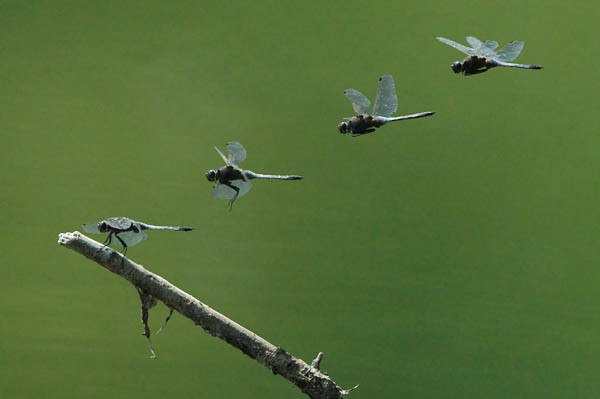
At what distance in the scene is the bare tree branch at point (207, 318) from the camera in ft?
3.66

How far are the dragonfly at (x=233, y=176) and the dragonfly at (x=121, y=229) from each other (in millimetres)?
104

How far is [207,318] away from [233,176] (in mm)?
290

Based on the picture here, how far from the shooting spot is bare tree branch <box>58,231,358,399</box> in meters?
1.11

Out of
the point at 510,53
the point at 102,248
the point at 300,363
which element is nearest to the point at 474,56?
the point at 510,53

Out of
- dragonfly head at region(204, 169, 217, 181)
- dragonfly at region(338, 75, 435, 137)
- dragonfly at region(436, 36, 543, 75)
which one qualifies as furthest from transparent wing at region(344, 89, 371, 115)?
dragonfly head at region(204, 169, 217, 181)

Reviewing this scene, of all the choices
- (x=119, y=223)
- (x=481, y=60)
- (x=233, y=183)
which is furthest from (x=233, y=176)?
(x=481, y=60)

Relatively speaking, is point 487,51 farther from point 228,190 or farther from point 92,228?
point 92,228

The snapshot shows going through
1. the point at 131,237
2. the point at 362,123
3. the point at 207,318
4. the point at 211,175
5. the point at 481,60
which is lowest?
the point at 207,318

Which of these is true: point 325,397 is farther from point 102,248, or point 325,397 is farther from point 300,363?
point 102,248

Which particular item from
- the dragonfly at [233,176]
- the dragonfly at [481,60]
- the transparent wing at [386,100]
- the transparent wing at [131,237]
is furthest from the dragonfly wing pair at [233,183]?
the dragonfly at [481,60]

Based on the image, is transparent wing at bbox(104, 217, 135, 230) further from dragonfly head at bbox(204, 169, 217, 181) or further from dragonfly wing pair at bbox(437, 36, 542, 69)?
dragonfly wing pair at bbox(437, 36, 542, 69)

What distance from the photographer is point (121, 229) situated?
1103 millimetres

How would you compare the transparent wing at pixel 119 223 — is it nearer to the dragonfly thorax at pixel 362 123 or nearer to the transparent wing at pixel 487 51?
the dragonfly thorax at pixel 362 123

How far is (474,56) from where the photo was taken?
1.04 m
